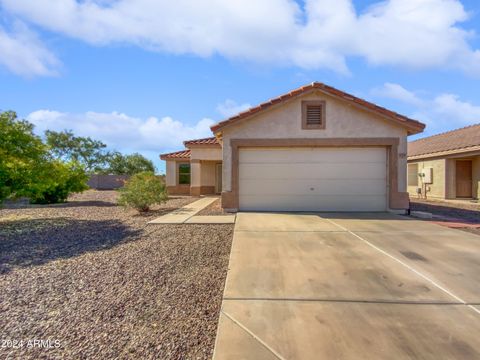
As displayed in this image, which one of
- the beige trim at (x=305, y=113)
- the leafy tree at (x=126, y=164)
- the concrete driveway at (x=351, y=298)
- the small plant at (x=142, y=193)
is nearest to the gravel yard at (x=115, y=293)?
the concrete driveway at (x=351, y=298)

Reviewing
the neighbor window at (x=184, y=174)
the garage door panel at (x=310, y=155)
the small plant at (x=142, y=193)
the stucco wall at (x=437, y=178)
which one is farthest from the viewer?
the neighbor window at (x=184, y=174)

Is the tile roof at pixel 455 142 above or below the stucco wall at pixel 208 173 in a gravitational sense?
above

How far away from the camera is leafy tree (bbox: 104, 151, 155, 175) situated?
139ft

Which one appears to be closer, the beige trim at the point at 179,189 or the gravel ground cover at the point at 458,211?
the gravel ground cover at the point at 458,211

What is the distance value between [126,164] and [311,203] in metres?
38.1

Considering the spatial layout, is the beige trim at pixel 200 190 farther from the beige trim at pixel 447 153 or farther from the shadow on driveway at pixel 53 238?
the beige trim at pixel 447 153

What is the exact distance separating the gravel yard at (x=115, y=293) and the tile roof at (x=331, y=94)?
16.4 ft

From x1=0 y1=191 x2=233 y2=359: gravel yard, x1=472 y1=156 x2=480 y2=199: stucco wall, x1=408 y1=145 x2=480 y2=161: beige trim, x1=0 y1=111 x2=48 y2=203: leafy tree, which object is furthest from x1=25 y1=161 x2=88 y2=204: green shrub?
x1=472 y1=156 x2=480 y2=199: stucco wall

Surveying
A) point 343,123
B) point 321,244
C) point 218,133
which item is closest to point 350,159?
point 343,123

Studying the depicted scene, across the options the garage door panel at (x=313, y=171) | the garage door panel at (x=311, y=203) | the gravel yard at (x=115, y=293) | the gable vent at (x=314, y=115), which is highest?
the gable vent at (x=314, y=115)

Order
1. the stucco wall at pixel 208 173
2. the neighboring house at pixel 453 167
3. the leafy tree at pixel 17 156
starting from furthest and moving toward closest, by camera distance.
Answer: the stucco wall at pixel 208 173, the neighboring house at pixel 453 167, the leafy tree at pixel 17 156

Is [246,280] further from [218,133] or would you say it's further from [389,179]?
[389,179]

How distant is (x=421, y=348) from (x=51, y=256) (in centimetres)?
613

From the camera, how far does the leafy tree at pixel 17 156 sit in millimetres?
8887
